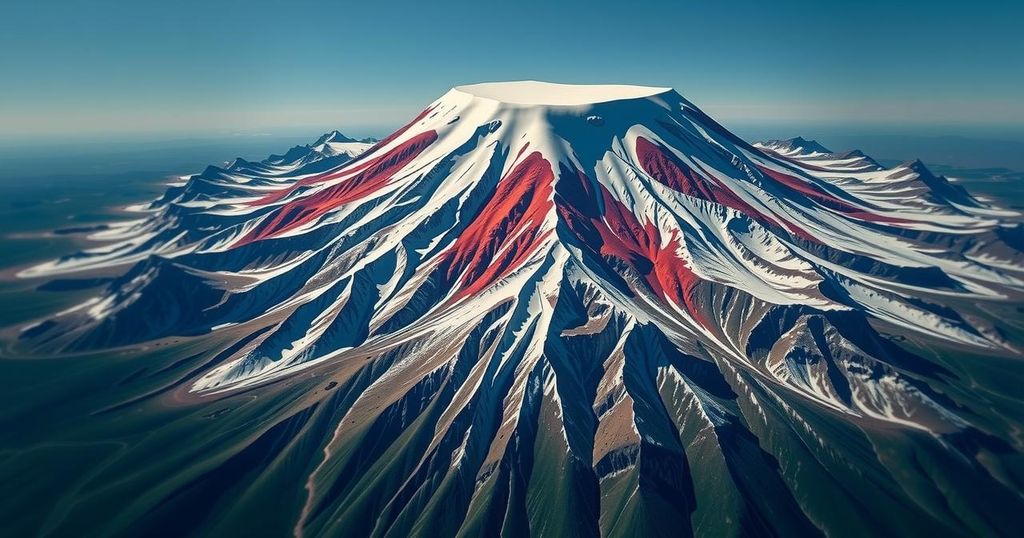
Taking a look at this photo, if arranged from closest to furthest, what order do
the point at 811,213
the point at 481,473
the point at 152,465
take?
the point at 481,473 < the point at 152,465 < the point at 811,213

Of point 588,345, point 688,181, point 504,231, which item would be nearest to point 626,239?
point 688,181

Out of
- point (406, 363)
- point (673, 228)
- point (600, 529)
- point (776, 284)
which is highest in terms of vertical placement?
point (673, 228)

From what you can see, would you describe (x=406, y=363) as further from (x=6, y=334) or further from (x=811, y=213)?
Answer: (x=811, y=213)

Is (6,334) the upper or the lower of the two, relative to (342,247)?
lower

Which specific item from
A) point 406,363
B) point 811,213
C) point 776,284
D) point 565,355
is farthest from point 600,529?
point 811,213

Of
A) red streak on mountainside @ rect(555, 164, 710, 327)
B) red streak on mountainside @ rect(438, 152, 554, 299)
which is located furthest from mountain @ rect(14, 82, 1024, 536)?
red streak on mountainside @ rect(555, 164, 710, 327)

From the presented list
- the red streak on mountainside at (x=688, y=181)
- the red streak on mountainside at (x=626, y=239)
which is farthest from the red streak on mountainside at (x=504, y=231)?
the red streak on mountainside at (x=688, y=181)
